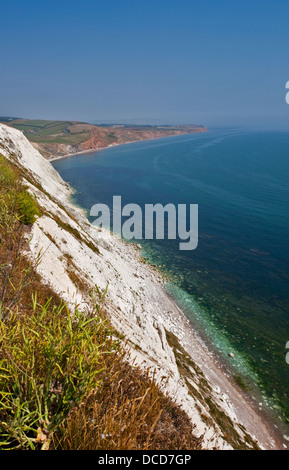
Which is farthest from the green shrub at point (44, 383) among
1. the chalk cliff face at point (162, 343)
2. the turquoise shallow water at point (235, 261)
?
the turquoise shallow water at point (235, 261)

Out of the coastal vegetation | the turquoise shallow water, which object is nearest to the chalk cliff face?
the turquoise shallow water

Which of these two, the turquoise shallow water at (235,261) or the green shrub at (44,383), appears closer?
the green shrub at (44,383)

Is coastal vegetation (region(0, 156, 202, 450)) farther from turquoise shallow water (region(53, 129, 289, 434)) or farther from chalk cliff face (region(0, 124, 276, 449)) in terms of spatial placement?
turquoise shallow water (region(53, 129, 289, 434))
